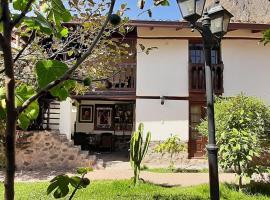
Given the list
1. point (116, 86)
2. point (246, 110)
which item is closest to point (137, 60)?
point (116, 86)

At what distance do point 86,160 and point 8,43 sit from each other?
511 inches

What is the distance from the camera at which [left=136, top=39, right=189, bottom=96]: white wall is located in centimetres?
1470

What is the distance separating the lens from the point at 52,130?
13.8 metres

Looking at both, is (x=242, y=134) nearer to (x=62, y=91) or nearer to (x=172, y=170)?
(x=172, y=170)

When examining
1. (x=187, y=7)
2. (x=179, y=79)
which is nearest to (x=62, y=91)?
(x=187, y=7)

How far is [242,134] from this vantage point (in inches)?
356

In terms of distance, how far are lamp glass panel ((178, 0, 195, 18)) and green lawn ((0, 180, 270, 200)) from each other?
14.8 feet

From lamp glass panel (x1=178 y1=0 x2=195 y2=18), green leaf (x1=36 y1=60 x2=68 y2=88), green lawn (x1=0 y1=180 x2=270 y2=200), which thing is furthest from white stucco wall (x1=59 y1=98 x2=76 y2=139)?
green leaf (x1=36 y1=60 x2=68 y2=88)

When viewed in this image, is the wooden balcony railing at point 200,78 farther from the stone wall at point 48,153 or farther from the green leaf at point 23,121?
the green leaf at point 23,121

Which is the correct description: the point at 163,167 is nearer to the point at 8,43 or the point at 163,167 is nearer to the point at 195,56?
the point at 195,56

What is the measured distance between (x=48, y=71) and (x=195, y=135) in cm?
1418

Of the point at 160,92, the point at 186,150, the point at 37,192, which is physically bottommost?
the point at 37,192

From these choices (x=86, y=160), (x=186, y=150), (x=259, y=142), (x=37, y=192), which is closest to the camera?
(x=37, y=192)

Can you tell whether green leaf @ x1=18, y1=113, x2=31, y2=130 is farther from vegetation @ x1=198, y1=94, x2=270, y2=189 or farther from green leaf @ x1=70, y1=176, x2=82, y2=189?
vegetation @ x1=198, y1=94, x2=270, y2=189
